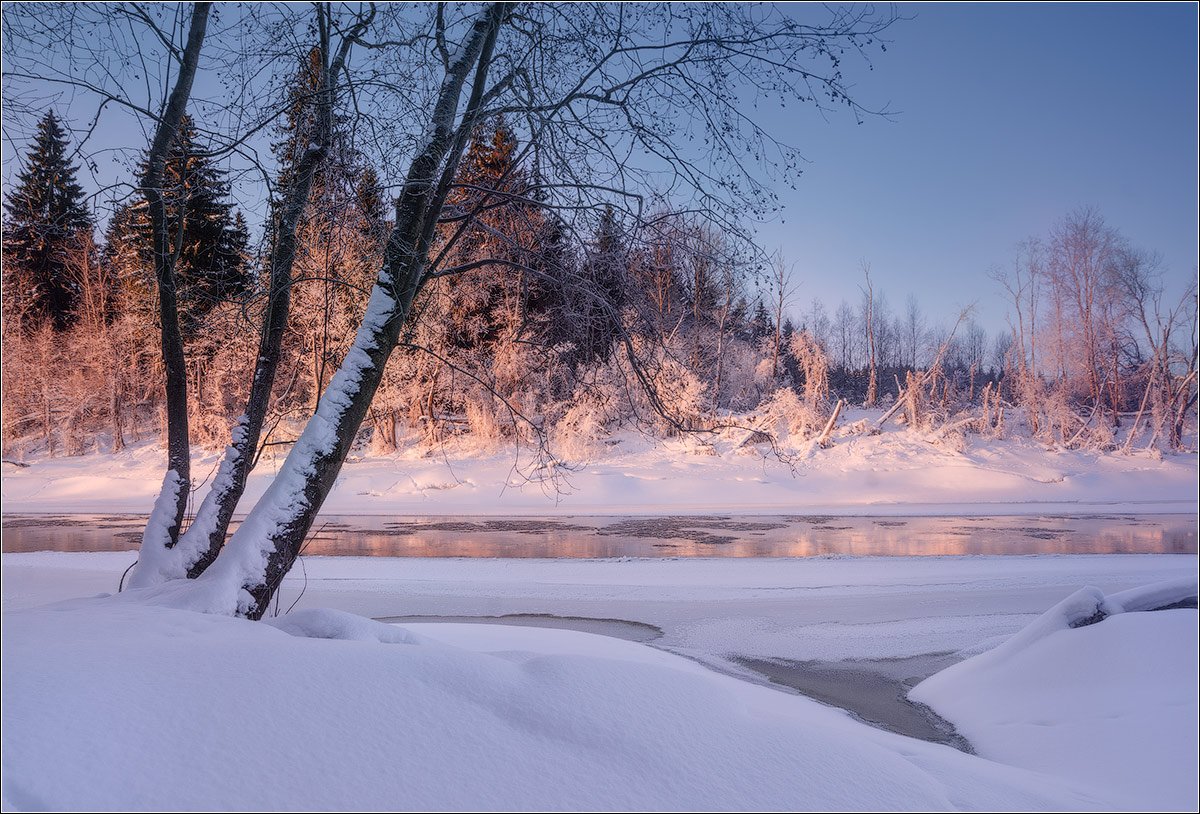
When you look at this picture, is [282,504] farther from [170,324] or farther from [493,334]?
[493,334]

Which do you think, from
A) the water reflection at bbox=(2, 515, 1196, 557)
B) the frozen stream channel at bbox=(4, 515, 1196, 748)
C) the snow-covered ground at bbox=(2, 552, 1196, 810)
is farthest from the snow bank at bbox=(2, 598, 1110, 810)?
the water reflection at bbox=(2, 515, 1196, 557)

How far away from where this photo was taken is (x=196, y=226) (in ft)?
21.4

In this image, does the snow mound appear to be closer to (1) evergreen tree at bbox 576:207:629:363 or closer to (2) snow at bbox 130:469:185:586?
(2) snow at bbox 130:469:185:586

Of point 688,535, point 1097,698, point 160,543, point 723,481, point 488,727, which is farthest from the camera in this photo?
point 723,481

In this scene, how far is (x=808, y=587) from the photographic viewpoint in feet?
32.9

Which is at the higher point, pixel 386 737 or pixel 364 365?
pixel 364 365

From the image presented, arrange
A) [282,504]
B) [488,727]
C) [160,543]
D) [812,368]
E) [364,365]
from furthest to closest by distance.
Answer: [812,368] → [160,543] → [364,365] → [282,504] → [488,727]

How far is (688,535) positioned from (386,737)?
526 inches

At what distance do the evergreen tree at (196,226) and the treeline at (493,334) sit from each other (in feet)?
0.12

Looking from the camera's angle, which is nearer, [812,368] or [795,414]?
[795,414]

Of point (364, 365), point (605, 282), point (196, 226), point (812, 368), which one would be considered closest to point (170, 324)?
point (196, 226)

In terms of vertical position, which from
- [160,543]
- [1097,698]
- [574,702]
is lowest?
[1097,698]

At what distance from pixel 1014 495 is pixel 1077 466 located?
18.4 feet

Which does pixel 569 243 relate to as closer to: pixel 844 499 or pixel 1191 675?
pixel 1191 675
